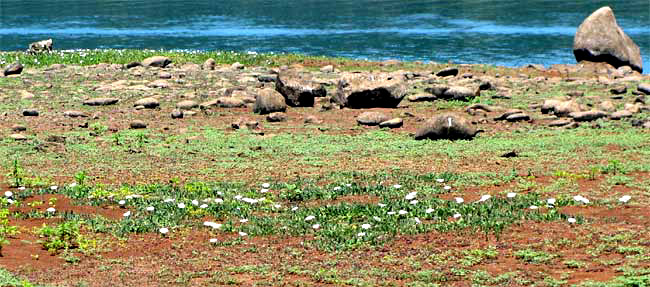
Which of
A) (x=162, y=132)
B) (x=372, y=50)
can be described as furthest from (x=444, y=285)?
(x=372, y=50)

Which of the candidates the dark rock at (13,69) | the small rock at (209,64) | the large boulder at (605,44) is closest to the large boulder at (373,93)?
the small rock at (209,64)

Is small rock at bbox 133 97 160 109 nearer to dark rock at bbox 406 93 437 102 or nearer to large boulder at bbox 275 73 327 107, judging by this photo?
large boulder at bbox 275 73 327 107

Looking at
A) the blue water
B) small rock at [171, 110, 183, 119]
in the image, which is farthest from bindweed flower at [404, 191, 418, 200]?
the blue water

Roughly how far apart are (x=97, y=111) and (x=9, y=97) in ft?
13.0

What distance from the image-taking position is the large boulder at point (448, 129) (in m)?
23.0

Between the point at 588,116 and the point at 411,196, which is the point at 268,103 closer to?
the point at 588,116

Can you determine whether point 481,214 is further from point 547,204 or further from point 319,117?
point 319,117

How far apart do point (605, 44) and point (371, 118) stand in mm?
17990

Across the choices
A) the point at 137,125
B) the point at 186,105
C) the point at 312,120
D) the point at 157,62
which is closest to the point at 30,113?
the point at 137,125

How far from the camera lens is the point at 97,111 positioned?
93.0 ft

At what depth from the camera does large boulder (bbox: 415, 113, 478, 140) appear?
23.0 metres

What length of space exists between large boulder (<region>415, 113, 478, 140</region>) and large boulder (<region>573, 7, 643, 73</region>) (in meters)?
18.9

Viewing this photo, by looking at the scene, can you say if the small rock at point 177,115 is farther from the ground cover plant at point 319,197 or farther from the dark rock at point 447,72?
the dark rock at point 447,72

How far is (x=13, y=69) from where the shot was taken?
3547 centimetres
